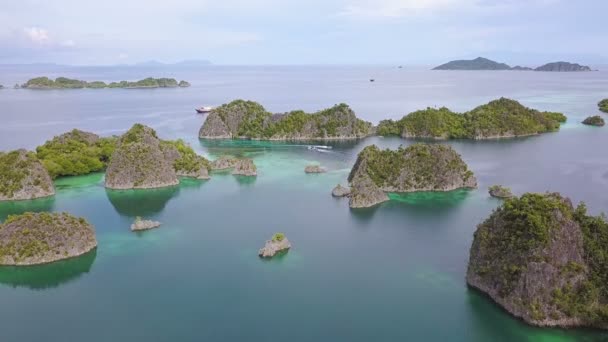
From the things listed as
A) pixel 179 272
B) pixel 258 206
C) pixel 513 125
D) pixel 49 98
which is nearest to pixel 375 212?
pixel 258 206

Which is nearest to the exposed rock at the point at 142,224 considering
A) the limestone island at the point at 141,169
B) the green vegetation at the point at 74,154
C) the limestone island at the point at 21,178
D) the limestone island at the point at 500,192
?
the limestone island at the point at 141,169

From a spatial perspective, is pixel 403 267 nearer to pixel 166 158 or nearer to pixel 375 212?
pixel 375 212

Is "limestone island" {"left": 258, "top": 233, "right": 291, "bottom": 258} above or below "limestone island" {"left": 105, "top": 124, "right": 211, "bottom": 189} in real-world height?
below

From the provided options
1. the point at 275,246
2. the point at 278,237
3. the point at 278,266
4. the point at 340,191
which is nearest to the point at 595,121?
the point at 340,191

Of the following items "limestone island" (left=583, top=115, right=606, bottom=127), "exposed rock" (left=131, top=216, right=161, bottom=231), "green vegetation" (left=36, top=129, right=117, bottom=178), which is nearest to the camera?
"exposed rock" (left=131, top=216, right=161, bottom=231)

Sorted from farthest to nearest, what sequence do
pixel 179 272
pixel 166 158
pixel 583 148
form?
pixel 583 148 → pixel 166 158 → pixel 179 272

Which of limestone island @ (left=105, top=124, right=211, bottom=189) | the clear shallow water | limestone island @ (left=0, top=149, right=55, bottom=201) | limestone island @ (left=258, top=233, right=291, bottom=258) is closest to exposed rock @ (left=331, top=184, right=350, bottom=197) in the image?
the clear shallow water

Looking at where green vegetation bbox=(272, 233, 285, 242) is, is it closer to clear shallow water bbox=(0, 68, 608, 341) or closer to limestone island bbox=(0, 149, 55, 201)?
clear shallow water bbox=(0, 68, 608, 341)
